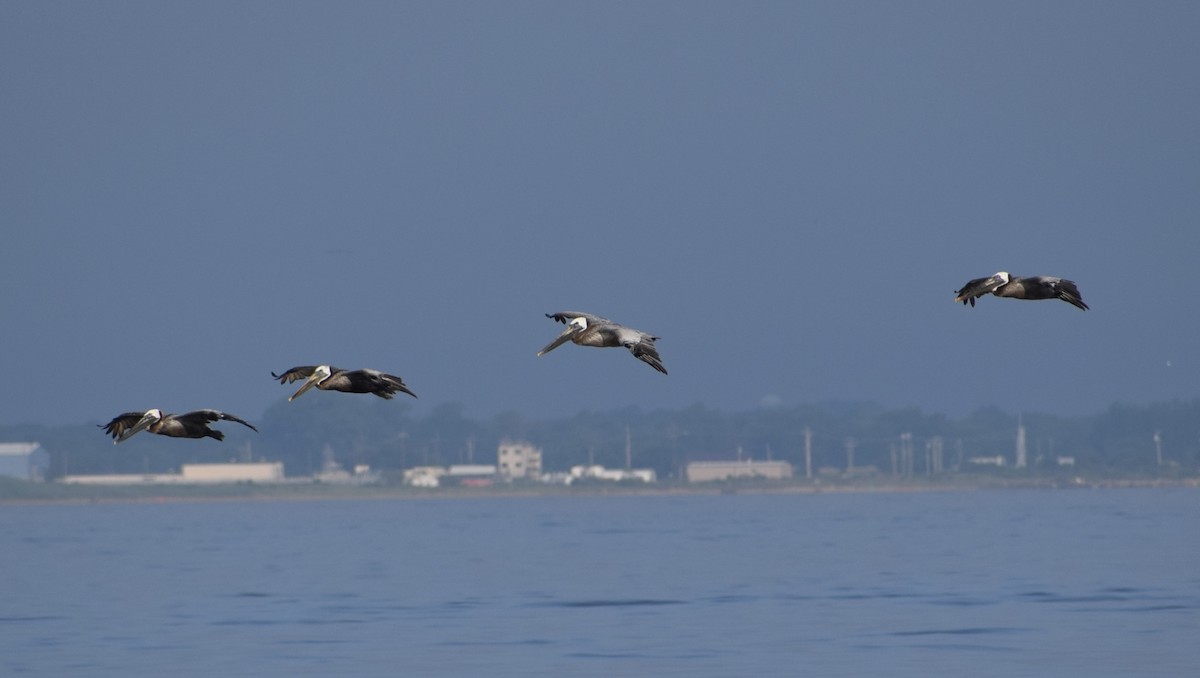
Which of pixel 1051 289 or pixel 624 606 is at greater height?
pixel 1051 289

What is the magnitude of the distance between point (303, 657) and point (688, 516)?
12001 centimetres

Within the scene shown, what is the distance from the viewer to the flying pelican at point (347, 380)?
106 ft

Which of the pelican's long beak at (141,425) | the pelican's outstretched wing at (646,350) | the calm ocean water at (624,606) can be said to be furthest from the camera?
the calm ocean water at (624,606)

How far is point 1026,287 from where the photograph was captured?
32906 millimetres

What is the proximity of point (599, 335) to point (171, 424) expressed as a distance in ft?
23.5

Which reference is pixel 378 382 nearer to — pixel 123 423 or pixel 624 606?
pixel 123 423

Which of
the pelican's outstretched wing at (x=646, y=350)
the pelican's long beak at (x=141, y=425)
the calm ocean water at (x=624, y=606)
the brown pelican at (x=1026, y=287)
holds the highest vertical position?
the brown pelican at (x=1026, y=287)

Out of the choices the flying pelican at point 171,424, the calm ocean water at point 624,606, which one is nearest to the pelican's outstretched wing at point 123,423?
the flying pelican at point 171,424

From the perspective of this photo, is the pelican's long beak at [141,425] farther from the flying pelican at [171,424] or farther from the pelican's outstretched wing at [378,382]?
the pelican's outstretched wing at [378,382]

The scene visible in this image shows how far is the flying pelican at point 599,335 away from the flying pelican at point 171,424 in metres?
5.39

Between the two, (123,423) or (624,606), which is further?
(624,606)

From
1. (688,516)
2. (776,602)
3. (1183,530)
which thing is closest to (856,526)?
(1183,530)

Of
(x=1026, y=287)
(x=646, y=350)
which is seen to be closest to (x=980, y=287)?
(x=1026, y=287)

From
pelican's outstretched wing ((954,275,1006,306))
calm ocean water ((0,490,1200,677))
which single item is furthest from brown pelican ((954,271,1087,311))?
calm ocean water ((0,490,1200,677))
